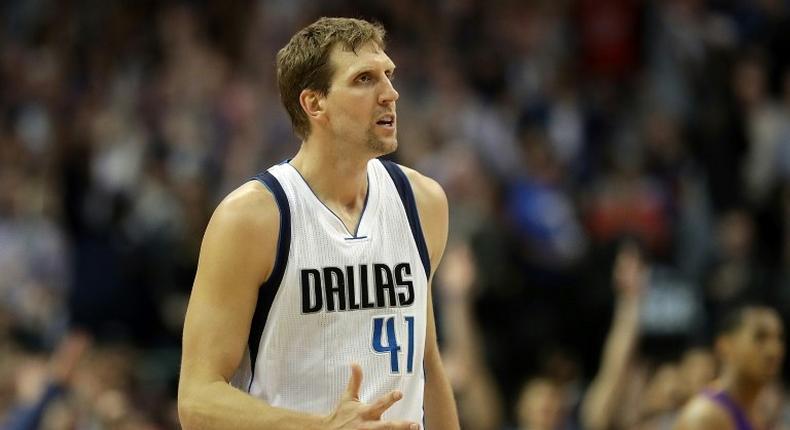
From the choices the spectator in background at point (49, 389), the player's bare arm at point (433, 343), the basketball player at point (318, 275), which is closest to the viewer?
the basketball player at point (318, 275)

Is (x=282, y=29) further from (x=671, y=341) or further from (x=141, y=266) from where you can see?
(x=671, y=341)

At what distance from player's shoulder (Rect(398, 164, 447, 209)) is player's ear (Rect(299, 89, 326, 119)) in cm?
50

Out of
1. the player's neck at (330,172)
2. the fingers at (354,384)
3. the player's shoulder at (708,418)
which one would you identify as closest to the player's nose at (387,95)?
the player's neck at (330,172)

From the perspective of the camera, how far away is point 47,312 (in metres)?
12.1

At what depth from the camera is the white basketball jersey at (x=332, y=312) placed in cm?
481

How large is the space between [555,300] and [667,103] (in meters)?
3.36

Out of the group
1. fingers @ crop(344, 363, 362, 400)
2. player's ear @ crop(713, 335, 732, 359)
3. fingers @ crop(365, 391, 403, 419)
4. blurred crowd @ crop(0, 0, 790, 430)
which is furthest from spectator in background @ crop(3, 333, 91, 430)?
fingers @ crop(365, 391, 403, 419)

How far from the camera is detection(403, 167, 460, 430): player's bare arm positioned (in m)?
5.29

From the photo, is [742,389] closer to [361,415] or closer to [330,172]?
[330,172]

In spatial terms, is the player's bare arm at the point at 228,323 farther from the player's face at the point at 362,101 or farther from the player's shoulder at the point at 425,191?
the player's shoulder at the point at 425,191

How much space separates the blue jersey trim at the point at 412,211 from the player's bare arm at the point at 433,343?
31 millimetres

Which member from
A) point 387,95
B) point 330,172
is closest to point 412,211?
point 330,172

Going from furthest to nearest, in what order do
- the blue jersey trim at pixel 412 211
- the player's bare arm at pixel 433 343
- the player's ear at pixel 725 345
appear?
the player's ear at pixel 725 345 < the player's bare arm at pixel 433 343 < the blue jersey trim at pixel 412 211

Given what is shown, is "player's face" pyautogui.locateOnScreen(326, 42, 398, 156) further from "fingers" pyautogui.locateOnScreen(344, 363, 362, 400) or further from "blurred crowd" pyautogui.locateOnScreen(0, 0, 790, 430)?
"blurred crowd" pyautogui.locateOnScreen(0, 0, 790, 430)
